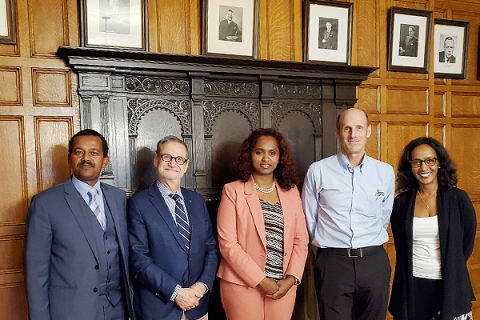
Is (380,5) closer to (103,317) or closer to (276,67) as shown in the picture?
(276,67)

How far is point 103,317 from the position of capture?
1840 millimetres

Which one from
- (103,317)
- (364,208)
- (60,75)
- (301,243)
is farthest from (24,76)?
(364,208)

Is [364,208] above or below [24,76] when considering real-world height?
below

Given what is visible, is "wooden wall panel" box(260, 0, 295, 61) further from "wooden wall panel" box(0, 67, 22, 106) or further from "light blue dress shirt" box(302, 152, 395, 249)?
"wooden wall panel" box(0, 67, 22, 106)

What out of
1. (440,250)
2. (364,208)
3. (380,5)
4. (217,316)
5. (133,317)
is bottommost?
(217,316)

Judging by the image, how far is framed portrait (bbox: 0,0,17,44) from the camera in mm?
2359

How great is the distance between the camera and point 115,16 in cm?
255

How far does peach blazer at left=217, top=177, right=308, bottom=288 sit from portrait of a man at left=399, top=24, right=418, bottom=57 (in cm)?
212

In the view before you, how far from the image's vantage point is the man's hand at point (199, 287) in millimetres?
2035

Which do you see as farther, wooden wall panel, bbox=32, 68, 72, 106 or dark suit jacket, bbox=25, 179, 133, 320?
wooden wall panel, bbox=32, 68, 72, 106

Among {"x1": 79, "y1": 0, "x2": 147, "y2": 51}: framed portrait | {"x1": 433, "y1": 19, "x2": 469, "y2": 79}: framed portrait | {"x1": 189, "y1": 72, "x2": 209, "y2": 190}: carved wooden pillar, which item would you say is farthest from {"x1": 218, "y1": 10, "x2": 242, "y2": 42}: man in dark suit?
{"x1": 433, "y1": 19, "x2": 469, "y2": 79}: framed portrait

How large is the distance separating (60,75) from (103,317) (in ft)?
5.61

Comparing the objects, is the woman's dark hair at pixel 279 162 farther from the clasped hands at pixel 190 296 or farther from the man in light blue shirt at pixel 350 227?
the clasped hands at pixel 190 296

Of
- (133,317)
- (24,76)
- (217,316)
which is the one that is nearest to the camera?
(133,317)
